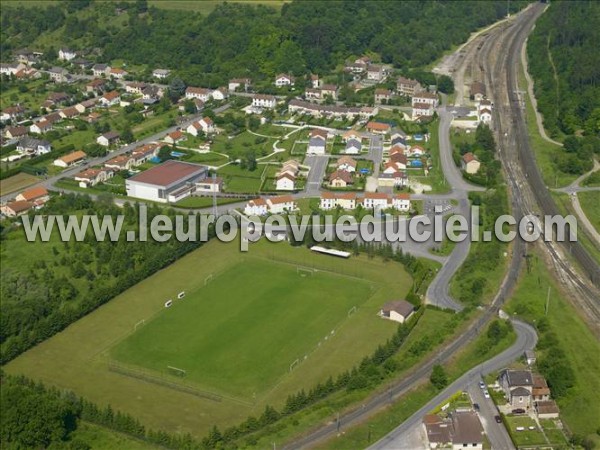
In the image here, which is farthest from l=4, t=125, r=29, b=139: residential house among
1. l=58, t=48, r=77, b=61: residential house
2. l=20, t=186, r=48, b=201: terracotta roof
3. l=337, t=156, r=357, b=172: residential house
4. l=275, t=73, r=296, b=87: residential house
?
l=337, t=156, r=357, b=172: residential house

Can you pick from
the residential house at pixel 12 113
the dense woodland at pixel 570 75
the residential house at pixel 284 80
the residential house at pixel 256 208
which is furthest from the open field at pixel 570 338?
the residential house at pixel 12 113

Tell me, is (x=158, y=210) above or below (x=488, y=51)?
below

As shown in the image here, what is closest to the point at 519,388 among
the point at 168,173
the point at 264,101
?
the point at 168,173

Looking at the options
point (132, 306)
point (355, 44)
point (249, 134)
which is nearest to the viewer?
point (132, 306)

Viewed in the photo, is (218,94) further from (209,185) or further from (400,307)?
(400,307)

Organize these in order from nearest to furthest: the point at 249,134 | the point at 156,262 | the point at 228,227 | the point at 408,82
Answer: the point at 156,262 < the point at 228,227 < the point at 249,134 < the point at 408,82

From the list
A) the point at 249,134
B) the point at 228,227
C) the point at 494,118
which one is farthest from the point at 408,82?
the point at 228,227

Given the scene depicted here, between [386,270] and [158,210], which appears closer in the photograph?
[386,270]

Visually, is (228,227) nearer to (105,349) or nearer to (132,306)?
(132,306)
